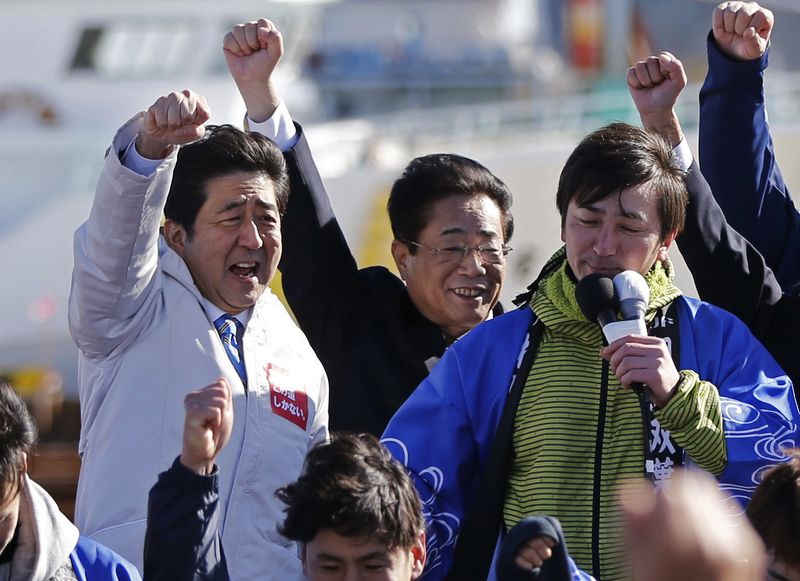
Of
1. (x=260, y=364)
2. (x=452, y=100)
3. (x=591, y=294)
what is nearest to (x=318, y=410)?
(x=260, y=364)

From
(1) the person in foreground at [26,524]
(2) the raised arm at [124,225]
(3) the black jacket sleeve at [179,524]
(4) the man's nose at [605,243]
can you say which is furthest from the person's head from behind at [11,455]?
(4) the man's nose at [605,243]

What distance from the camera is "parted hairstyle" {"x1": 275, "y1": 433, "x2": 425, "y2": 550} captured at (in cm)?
253

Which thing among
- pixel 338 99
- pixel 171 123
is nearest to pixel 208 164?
pixel 171 123

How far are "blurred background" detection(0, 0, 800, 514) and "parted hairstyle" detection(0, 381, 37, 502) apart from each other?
7.37 metres

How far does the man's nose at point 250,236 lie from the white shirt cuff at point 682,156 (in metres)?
0.87

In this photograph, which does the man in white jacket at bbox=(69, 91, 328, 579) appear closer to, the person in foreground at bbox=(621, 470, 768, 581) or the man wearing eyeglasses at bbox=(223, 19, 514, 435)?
the man wearing eyeglasses at bbox=(223, 19, 514, 435)

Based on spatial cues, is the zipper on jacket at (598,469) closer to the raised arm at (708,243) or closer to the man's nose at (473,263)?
the raised arm at (708,243)

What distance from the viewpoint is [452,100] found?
1925 centimetres

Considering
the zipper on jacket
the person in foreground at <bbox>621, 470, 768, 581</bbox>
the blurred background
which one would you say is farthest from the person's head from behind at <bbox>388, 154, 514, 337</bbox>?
the blurred background

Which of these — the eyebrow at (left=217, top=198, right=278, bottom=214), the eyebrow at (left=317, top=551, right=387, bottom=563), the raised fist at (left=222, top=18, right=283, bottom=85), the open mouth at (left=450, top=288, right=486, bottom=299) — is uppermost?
the raised fist at (left=222, top=18, right=283, bottom=85)

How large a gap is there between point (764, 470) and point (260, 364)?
104 centimetres

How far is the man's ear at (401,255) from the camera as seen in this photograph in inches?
139

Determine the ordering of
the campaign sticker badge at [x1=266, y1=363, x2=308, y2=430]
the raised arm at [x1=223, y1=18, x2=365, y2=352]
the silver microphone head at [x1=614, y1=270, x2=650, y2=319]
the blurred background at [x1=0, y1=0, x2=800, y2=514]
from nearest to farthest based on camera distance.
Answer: the silver microphone head at [x1=614, y1=270, x2=650, y2=319] → the campaign sticker badge at [x1=266, y1=363, x2=308, y2=430] → the raised arm at [x1=223, y1=18, x2=365, y2=352] → the blurred background at [x1=0, y1=0, x2=800, y2=514]

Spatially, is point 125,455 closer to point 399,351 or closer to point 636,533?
point 399,351
